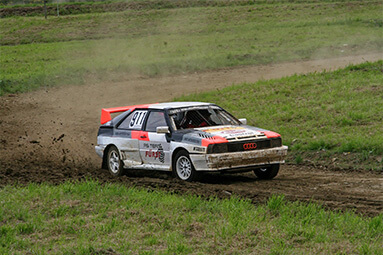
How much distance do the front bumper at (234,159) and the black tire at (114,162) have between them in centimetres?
231

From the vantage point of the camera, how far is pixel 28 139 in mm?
17984

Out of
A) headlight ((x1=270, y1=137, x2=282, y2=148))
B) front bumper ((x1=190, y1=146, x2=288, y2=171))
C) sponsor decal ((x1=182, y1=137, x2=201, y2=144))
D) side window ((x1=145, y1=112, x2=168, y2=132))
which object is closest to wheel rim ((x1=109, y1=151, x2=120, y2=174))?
side window ((x1=145, y1=112, x2=168, y2=132))

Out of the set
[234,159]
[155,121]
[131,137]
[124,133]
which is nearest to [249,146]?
[234,159]

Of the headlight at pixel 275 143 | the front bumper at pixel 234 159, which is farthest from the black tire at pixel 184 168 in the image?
the headlight at pixel 275 143

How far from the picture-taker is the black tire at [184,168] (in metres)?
11.2

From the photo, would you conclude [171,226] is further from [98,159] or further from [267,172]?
[98,159]

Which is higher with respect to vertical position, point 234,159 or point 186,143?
point 186,143

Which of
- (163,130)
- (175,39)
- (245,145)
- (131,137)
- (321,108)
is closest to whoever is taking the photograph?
(245,145)

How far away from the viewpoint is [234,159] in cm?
1099

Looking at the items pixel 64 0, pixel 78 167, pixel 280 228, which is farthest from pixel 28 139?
pixel 64 0

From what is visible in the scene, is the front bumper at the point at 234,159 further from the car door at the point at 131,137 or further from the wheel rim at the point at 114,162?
the wheel rim at the point at 114,162

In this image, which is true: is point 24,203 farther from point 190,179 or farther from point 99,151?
point 99,151

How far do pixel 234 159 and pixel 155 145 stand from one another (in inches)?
71.0

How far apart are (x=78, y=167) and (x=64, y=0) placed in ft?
113
